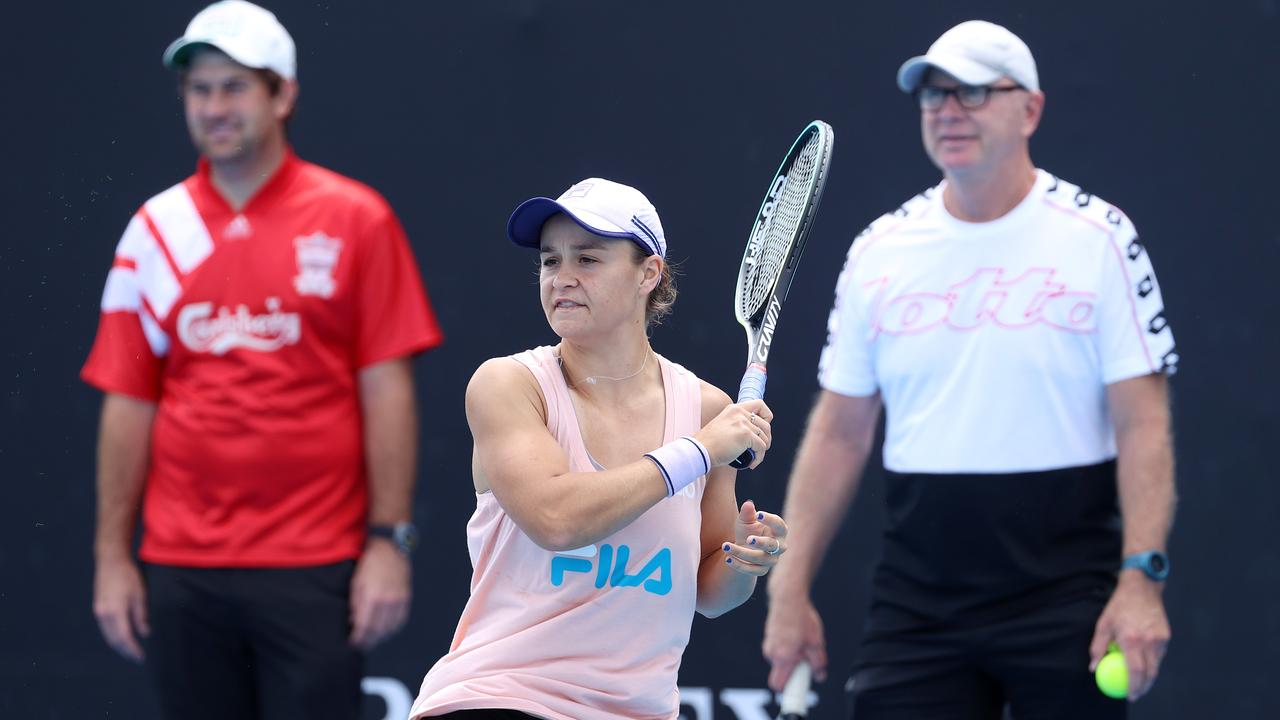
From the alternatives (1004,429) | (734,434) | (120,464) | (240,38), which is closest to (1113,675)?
(1004,429)

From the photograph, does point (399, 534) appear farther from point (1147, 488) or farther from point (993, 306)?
point (1147, 488)

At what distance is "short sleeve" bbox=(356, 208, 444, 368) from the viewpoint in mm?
3990

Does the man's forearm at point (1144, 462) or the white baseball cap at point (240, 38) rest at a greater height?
the white baseball cap at point (240, 38)

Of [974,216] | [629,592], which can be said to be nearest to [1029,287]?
[974,216]

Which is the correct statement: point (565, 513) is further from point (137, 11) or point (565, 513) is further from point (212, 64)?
point (137, 11)

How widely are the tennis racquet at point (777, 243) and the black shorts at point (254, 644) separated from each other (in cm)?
124

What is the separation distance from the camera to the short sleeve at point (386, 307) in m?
3.99

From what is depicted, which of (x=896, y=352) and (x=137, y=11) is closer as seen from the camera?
(x=896, y=352)

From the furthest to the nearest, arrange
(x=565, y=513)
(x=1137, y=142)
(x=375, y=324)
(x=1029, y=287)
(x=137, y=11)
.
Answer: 1. (x=137, y=11)
2. (x=1137, y=142)
3. (x=375, y=324)
4. (x=1029, y=287)
5. (x=565, y=513)

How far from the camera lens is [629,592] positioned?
111 inches

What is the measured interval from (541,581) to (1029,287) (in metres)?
1.40

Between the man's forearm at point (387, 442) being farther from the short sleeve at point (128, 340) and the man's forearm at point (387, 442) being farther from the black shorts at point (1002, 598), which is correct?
the black shorts at point (1002, 598)

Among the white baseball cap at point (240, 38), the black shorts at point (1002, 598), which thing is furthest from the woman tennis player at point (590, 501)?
the white baseball cap at point (240, 38)

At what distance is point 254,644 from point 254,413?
19.9 inches
